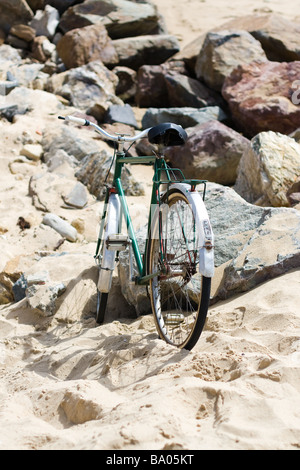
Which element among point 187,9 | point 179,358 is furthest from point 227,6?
point 179,358

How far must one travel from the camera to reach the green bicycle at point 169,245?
2629 millimetres

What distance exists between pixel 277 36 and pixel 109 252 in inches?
344

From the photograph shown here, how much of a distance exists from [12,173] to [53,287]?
3246 mm

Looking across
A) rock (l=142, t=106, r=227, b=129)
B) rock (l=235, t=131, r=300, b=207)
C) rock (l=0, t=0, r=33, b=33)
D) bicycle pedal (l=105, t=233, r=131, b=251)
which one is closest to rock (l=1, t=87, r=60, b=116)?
rock (l=142, t=106, r=227, b=129)

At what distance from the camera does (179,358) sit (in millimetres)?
2641

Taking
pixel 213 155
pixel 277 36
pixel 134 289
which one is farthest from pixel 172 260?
pixel 277 36

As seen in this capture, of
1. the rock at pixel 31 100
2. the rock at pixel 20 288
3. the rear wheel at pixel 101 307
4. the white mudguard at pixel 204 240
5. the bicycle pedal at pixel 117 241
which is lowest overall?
the rock at pixel 20 288

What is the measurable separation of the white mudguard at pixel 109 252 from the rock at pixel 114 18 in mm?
10082

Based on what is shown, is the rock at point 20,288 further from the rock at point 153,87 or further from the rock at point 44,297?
the rock at point 153,87

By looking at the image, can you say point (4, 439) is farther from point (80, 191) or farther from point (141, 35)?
point (141, 35)

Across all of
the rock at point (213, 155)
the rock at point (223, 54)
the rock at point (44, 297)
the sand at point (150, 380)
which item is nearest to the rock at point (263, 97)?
the rock at point (223, 54)

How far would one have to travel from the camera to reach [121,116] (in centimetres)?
919

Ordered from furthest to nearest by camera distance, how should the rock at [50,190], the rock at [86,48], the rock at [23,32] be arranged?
the rock at [23,32]
the rock at [86,48]
the rock at [50,190]

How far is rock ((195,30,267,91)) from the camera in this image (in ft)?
32.2
